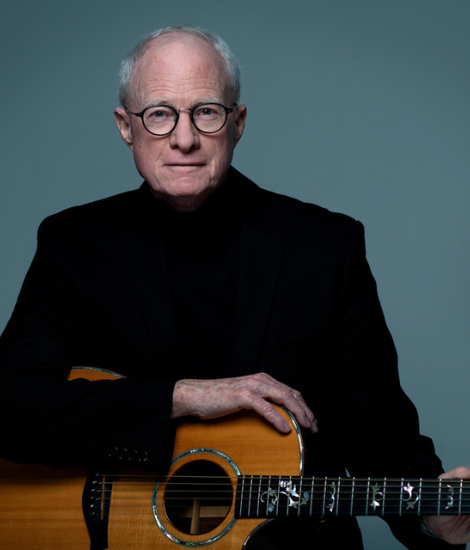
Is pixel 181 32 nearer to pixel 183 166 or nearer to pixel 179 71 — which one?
pixel 179 71

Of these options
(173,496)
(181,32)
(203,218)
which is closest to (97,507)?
(173,496)

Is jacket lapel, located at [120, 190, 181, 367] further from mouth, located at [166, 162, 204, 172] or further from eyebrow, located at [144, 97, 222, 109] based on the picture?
eyebrow, located at [144, 97, 222, 109]

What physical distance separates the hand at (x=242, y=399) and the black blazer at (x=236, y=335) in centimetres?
10

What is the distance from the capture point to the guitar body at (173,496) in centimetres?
263

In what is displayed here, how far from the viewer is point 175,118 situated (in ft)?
9.65

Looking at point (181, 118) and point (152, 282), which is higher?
point (181, 118)

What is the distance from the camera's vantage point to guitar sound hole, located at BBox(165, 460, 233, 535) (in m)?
2.70

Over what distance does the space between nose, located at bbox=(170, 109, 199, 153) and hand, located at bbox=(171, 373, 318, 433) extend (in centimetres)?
73

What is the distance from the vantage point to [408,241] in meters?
4.34

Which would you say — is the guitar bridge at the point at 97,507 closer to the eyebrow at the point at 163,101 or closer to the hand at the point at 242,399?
the hand at the point at 242,399

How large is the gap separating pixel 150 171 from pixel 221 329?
22.0 inches

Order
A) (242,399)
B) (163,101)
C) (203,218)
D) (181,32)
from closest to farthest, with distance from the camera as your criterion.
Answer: (242,399), (163,101), (181,32), (203,218)

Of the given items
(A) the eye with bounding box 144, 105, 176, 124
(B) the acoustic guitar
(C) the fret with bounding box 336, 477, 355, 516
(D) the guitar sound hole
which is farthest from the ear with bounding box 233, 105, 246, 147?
(C) the fret with bounding box 336, 477, 355, 516

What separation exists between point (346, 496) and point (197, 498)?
18.0 inches
